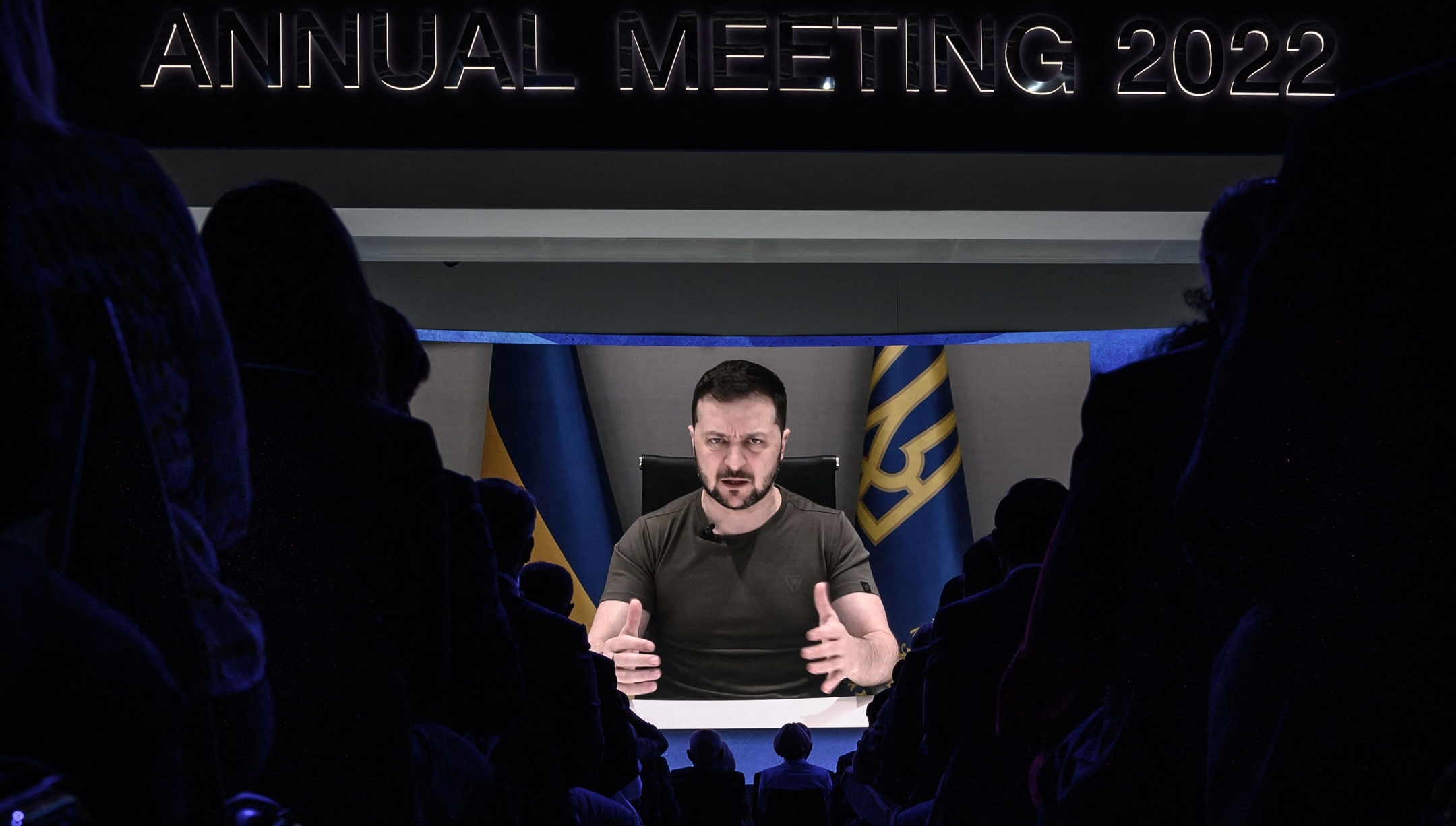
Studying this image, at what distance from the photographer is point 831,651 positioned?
196 inches

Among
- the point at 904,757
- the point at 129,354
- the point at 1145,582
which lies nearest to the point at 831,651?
the point at 904,757

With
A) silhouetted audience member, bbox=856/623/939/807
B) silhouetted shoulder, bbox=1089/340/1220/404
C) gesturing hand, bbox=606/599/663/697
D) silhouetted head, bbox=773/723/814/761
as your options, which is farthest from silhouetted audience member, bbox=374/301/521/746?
gesturing hand, bbox=606/599/663/697

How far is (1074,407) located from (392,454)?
415 centimetres

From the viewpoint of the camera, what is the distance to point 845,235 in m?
3.74

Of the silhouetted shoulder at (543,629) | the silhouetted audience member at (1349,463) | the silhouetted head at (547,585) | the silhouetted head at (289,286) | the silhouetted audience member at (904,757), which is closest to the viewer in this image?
the silhouetted audience member at (1349,463)

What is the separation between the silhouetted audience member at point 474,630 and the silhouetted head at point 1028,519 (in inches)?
47.5

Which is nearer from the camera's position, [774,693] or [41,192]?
[41,192]

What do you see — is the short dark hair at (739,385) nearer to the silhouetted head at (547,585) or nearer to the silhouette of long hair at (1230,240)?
the silhouetted head at (547,585)

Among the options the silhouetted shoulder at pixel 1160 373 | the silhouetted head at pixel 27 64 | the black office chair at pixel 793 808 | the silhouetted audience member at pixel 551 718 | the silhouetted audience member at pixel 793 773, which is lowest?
the black office chair at pixel 793 808

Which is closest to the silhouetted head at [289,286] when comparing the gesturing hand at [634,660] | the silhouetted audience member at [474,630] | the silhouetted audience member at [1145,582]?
the silhouetted audience member at [474,630]

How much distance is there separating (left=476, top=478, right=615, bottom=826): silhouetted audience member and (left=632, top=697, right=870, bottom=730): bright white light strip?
2.55 metres

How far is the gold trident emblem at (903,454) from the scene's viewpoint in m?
5.18

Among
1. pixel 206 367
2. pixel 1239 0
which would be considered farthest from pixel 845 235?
pixel 206 367

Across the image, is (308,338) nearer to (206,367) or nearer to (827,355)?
(206,367)
